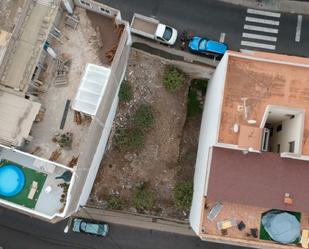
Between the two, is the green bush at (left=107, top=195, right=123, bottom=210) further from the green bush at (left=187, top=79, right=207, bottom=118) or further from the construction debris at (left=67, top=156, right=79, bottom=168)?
the green bush at (left=187, top=79, right=207, bottom=118)

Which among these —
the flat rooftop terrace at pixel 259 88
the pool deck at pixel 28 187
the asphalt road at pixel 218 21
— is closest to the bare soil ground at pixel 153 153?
the asphalt road at pixel 218 21

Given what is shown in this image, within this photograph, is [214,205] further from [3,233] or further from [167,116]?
[3,233]

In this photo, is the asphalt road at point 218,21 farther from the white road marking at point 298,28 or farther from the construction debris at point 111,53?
the construction debris at point 111,53

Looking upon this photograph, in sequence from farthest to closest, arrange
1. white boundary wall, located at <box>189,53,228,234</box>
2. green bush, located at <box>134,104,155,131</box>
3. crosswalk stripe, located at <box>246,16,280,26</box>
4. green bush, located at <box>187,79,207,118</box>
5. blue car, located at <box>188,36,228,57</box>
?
crosswalk stripe, located at <box>246,16,280,26</box>
green bush, located at <box>187,79,207,118</box>
blue car, located at <box>188,36,228,57</box>
green bush, located at <box>134,104,155,131</box>
white boundary wall, located at <box>189,53,228,234</box>

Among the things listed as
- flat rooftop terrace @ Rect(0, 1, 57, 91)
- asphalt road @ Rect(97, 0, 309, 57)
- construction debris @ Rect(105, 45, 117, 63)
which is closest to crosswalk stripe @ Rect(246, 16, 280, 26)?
asphalt road @ Rect(97, 0, 309, 57)

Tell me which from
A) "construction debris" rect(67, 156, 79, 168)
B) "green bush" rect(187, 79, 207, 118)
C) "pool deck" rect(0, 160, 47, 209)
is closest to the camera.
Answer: "pool deck" rect(0, 160, 47, 209)
